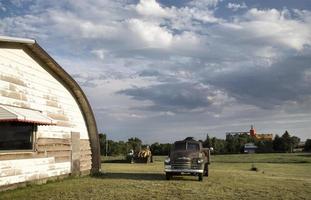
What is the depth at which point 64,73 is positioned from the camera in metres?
23.9

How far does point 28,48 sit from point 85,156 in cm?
881

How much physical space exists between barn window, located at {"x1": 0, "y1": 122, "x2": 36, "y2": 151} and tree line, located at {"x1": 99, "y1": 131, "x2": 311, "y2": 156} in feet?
201

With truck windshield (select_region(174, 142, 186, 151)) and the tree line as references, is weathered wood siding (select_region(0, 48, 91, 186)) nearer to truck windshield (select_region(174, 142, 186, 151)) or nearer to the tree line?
truck windshield (select_region(174, 142, 186, 151))

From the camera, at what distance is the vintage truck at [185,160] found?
84.4 feet

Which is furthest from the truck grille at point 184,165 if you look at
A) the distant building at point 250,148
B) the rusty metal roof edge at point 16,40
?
the distant building at point 250,148

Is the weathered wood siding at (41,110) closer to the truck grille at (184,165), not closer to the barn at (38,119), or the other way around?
the barn at (38,119)

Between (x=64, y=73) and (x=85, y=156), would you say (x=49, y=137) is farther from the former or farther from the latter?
(x=85, y=156)

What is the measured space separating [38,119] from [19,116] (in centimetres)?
170

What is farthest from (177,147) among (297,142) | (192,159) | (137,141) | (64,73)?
(297,142)

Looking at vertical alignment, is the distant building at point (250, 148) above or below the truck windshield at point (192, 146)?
above

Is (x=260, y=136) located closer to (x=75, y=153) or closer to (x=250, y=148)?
(x=250, y=148)

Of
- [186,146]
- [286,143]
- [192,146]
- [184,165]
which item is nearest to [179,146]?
[186,146]

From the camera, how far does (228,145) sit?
100 meters

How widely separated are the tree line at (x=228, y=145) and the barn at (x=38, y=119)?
2179 inches
